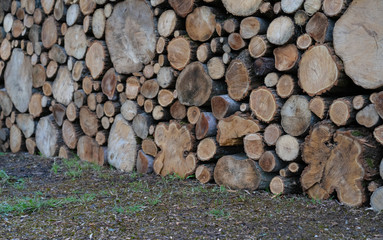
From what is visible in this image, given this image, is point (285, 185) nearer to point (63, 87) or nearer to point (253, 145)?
point (253, 145)

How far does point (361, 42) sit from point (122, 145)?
2.54 meters

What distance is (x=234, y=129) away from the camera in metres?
3.63

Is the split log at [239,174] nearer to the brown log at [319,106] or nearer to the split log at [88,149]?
the brown log at [319,106]

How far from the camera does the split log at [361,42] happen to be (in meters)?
2.87

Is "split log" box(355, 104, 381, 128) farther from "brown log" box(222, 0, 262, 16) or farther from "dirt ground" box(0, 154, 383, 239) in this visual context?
"brown log" box(222, 0, 262, 16)

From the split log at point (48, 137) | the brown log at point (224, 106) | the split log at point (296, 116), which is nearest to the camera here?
the split log at point (296, 116)

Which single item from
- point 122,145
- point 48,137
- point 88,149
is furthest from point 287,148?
point 48,137

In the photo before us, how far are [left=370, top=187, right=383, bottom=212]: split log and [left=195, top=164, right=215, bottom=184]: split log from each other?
133 cm

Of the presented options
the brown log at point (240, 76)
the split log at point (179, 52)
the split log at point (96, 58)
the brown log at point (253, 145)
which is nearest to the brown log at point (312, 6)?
the brown log at point (240, 76)

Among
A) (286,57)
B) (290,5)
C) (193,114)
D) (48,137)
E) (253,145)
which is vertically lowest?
(48,137)

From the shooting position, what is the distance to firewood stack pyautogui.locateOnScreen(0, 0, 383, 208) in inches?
118

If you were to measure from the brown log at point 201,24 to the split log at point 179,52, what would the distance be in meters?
0.08

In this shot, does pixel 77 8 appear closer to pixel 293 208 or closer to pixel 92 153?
pixel 92 153

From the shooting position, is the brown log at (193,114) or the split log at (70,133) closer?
the brown log at (193,114)
